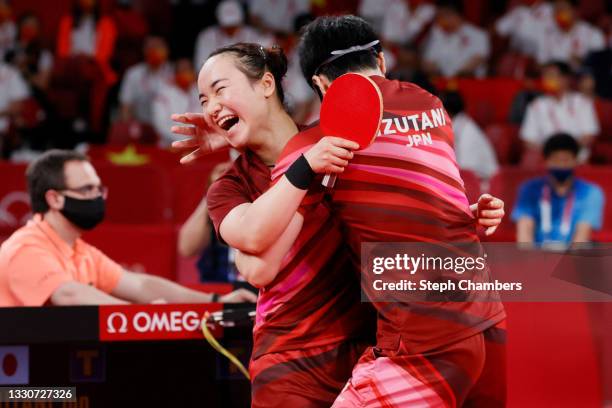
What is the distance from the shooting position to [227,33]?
44.9 feet

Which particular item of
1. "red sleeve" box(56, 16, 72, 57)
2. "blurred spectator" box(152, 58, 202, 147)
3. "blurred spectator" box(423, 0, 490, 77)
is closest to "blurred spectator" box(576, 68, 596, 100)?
"blurred spectator" box(423, 0, 490, 77)

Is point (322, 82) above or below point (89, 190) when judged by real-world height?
below

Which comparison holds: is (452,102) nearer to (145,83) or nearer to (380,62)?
(145,83)

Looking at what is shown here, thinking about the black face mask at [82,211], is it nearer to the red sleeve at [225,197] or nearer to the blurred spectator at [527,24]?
the red sleeve at [225,197]

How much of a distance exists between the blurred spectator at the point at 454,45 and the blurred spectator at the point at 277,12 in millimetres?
1872

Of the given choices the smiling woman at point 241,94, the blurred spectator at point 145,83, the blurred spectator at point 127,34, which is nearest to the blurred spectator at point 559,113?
the blurred spectator at point 145,83

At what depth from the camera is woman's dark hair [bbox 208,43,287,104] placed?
3.24 m

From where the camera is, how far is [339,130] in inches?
110

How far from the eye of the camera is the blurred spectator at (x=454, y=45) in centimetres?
1388

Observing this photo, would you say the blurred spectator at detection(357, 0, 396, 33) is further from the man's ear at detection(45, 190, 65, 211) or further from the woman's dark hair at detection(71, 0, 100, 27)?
the man's ear at detection(45, 190, 65, 211)

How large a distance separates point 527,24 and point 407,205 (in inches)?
463

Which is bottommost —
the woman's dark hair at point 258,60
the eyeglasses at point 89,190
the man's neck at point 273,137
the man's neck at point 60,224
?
the man's neck at point 273,137

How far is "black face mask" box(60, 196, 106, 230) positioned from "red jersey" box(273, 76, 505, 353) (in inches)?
85.2

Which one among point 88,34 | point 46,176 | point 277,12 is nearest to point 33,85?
point 88,34
